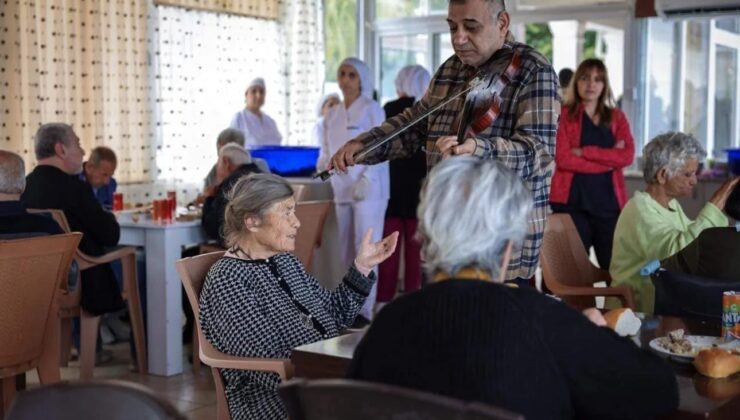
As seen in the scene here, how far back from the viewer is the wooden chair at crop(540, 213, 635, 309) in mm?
3918

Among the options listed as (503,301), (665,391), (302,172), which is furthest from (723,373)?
(302,172)

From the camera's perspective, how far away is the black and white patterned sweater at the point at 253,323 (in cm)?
269

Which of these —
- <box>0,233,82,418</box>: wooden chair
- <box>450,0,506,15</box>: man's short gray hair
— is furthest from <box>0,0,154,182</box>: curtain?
<box>450,0,506,15</box>: man's short gray hair

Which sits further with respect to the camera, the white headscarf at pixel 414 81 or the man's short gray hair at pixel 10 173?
the white headscarf at pixel 414 81

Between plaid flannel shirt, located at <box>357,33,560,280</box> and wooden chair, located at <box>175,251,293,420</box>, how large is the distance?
0.55 metres

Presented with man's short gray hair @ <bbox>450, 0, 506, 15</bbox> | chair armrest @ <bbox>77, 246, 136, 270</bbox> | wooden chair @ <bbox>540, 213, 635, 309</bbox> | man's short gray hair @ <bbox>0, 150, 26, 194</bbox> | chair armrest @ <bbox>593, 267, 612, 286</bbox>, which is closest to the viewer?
man's short gray hair @ <bbox>450, 0, 506, 15</bbox>

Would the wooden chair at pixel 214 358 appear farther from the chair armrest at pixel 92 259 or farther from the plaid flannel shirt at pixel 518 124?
the chair armrest at pixel 92 259

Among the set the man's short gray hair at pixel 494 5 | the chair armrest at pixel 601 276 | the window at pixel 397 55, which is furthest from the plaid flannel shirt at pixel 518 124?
the window at pixel 397 55

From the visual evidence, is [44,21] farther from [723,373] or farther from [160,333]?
[723,373]

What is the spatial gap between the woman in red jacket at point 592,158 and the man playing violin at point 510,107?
2315 millimetres

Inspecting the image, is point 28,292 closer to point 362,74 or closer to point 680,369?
point 680,369

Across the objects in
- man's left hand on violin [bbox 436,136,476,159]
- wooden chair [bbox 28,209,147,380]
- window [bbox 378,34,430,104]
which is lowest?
wooden chair [bbox 28,209,147,380]

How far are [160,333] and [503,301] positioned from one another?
3.51 metres

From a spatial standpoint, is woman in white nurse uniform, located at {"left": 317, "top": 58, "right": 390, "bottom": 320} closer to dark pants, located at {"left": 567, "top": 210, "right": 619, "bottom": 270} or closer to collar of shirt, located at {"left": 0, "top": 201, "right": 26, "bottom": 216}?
dark pants, located at {"left": 567, "top": 210, "right": 619, "bottom": 270}
